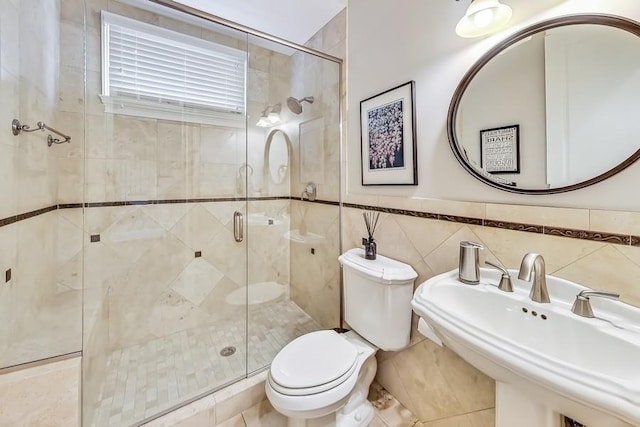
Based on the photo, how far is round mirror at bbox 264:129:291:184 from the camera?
2.23 metres

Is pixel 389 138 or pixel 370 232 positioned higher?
pixel 389 138

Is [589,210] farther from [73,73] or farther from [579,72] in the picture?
[73,73]

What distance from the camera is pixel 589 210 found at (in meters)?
0.81

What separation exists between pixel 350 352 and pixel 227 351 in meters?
1.00

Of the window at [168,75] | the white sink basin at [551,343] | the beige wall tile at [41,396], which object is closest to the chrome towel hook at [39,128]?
the window at [168,75]

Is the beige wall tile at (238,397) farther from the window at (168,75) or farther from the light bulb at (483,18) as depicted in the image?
the light bulb at (483,18)

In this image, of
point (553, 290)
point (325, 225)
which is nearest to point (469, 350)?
point (553, 290)

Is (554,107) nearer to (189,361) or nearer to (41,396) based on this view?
(41,396)

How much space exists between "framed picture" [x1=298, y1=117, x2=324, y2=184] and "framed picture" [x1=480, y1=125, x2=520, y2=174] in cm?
119

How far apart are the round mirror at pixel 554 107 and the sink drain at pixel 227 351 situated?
1.83m

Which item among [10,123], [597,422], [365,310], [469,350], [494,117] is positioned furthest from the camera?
[365,310]

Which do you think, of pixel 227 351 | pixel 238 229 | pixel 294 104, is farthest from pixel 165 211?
pixel 294 104

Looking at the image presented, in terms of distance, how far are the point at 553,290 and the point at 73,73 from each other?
107 inches

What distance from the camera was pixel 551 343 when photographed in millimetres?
774
